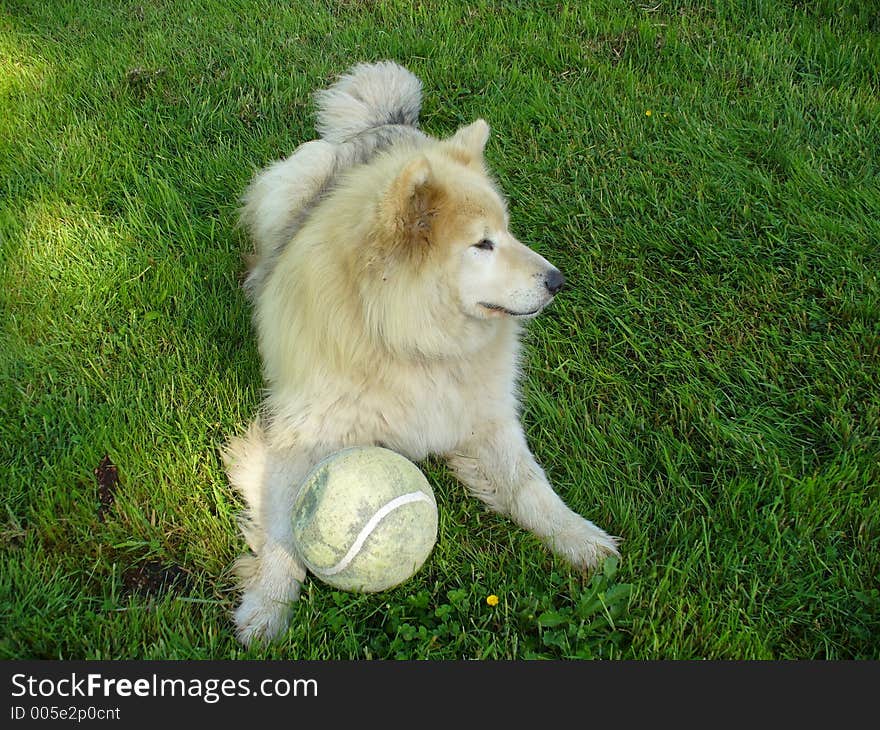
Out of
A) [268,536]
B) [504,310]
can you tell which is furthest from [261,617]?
[504,310]

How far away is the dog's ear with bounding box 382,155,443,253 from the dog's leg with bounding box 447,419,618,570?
3.01 feet

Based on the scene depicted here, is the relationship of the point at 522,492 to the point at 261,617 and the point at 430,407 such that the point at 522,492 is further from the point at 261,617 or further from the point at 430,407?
the point at 261,617

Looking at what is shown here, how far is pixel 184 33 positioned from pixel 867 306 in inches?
194

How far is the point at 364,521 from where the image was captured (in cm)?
216

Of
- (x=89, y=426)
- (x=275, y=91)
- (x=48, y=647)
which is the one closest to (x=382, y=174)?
(x=89, y=426)

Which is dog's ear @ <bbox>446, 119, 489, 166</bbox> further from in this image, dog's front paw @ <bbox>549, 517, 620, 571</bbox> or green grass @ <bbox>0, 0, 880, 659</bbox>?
dog's front paw @ <bbox>549, 517, 620, 571</bbox>

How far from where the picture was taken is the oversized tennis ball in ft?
7.13

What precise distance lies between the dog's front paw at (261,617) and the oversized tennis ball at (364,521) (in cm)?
22

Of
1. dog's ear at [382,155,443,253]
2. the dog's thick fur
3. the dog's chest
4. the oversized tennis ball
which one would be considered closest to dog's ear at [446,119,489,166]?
the dog's thick fur

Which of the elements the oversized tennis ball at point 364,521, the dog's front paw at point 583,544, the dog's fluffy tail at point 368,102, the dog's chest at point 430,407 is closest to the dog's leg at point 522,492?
the dog's front paw at point 583,544

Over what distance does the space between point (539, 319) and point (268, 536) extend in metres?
1.67

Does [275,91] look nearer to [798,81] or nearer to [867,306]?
[798,81]

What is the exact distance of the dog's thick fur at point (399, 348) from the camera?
2.40m

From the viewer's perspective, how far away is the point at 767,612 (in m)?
2.37
